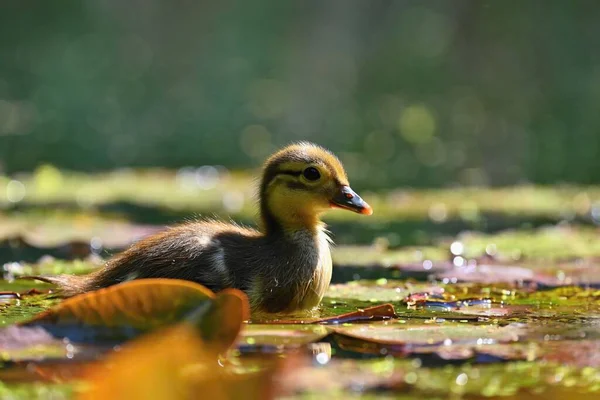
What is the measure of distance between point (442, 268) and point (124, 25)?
2887 cm

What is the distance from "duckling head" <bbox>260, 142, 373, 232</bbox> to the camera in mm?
5961

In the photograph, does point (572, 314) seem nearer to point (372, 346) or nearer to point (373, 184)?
point (372, 346)

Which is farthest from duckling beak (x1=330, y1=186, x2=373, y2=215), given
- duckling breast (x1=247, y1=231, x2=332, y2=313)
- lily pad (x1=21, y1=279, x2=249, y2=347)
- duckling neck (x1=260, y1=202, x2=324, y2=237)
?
lily pad (x1=21, y1=279, x2=249, y2=347)

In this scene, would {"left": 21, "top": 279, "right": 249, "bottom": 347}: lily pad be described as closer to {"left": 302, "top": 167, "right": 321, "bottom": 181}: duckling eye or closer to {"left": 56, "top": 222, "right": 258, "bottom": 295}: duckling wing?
{"left": 56, "top": 222, "right": 258, "bottom": 295}: duckling wing

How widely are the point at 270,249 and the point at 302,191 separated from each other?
38 cm

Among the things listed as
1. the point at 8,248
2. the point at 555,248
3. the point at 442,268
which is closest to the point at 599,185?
the point at 555,248

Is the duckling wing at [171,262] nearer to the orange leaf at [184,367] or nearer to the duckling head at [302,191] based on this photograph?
the duckling head at [302,191]

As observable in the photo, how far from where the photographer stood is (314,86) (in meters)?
22.5

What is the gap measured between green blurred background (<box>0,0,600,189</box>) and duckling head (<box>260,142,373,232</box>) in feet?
19.4

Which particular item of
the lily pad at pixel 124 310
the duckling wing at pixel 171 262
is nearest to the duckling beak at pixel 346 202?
the duckling wing at pixel 171 262

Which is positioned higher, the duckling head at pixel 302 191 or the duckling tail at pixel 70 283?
the duckling head at pixel 302 191

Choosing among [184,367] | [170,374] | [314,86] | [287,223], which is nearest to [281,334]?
[184,367]

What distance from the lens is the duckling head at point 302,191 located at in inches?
235

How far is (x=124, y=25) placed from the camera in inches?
1363
